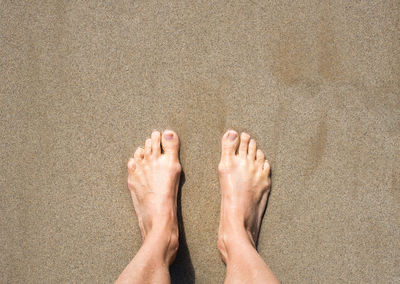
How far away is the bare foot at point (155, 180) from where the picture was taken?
132cm

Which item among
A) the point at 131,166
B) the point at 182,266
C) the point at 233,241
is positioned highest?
the point at 131,166

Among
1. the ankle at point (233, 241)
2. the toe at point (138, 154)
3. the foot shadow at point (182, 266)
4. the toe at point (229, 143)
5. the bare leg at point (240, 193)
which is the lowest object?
the foot shadow at point (182, 266)

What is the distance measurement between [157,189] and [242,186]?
344mm

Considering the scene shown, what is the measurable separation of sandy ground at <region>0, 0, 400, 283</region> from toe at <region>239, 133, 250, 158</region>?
0.03 meters

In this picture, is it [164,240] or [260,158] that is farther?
[260,158]

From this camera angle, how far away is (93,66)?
136cm

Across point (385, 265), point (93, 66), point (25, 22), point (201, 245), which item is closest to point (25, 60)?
point (25, 22)

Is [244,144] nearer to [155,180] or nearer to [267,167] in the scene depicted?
Result: [267,167]

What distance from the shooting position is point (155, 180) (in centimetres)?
135

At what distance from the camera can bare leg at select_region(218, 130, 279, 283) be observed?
1.29 meters

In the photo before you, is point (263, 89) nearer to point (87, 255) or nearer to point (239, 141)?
point (239, 141)

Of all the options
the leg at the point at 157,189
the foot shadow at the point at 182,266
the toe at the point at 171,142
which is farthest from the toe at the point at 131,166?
the foot shadow at the point at 182,266

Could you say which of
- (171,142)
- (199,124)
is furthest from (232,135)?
(171,142)

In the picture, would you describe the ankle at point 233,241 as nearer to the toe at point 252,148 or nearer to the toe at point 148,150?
the toe at point 252,148
